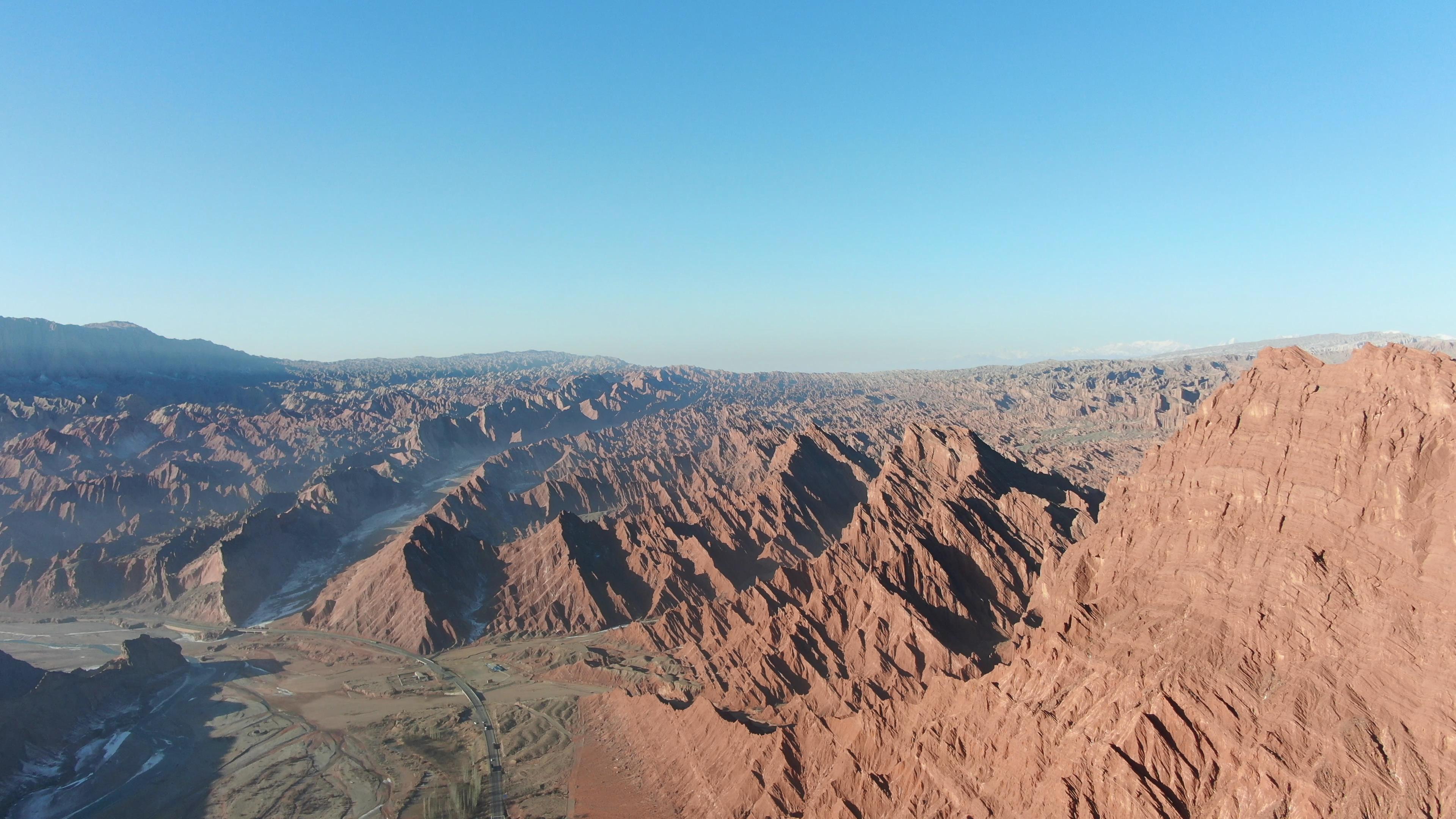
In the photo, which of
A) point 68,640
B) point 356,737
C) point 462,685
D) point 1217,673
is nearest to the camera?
point 1217,673

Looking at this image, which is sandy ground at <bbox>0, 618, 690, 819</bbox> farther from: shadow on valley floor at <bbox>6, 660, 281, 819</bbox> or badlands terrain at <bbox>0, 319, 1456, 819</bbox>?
badlands terrain at <bbox>0, 319, 1456, 819</bbox>

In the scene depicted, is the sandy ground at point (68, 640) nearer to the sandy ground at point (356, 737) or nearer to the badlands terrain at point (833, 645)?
the sandy ground at point (356, 737)

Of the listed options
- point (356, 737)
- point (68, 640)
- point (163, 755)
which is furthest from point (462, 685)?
point (68, 640)

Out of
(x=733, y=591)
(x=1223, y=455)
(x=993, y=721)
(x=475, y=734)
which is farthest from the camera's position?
(x=733, y=591)

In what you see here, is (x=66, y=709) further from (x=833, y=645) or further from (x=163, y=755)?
(x=833, y=645)

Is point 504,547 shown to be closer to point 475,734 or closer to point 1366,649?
point 475,734

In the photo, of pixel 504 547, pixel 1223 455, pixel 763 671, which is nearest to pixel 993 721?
pixel 1223 455

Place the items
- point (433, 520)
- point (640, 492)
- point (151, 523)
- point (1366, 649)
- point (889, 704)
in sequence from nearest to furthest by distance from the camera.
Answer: point (1366, 649) < point (889, 704) < point (433, 520) < point (151, 523) < point (640, 492)

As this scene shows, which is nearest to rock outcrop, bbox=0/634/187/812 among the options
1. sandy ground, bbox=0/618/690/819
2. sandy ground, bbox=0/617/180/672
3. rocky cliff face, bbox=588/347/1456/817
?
sandy ground, bbox=0/618/690/819
